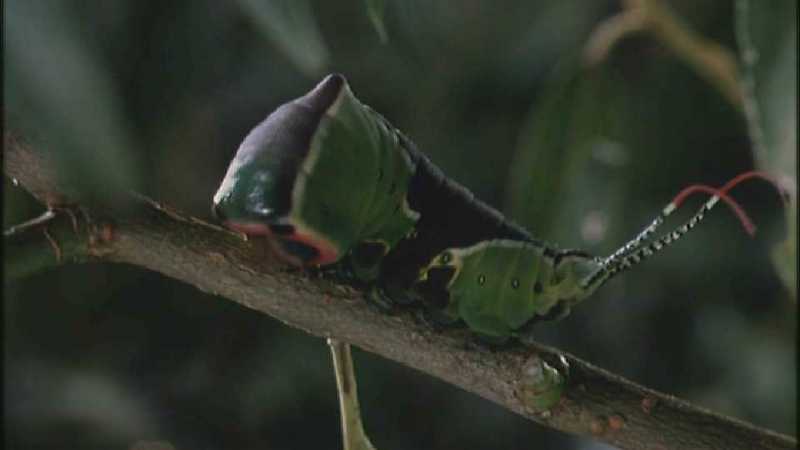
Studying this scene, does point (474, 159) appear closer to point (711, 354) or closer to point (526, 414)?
point (711, 354)

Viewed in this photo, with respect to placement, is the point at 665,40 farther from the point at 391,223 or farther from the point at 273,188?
the point at 273,188

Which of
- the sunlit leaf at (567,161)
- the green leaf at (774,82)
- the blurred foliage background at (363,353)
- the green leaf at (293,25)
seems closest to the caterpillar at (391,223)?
the green leaf at (293,25)

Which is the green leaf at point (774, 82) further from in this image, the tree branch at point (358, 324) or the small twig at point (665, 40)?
the tree branch at point (358, 324)

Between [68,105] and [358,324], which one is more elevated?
[68,105]

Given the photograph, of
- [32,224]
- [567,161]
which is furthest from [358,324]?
[567,161]

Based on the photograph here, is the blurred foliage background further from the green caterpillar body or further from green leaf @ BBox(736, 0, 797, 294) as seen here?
the green caterpillar body

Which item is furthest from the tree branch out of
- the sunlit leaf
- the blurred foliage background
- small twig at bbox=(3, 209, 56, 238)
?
the blurred foliage background
